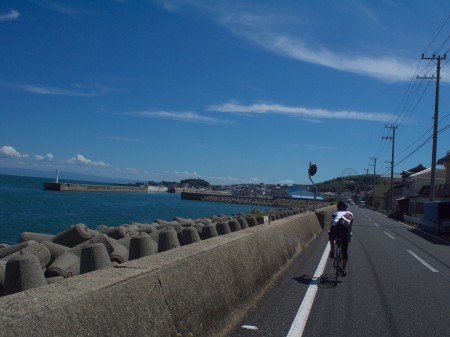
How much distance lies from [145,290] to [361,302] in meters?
5.15

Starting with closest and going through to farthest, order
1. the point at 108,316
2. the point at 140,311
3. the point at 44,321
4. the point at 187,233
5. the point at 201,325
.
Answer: the point at 44,321, the point at 108,316, the point at 140,311, the point at 201,325, the point at 187,233

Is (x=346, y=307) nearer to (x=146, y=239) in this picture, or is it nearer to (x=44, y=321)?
(x=146, y=239)

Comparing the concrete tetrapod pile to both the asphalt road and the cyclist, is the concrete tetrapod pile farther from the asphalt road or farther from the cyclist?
the cyclist

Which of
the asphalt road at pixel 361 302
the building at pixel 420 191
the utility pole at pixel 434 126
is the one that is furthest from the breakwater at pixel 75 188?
the asphalt road at pixel 361 302

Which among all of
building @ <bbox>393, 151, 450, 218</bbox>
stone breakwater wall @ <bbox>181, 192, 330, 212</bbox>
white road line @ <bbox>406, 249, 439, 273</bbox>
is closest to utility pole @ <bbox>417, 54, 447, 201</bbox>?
building @ <bbox>393, 151, 450, 218</bbox>

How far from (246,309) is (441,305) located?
3.59 metres

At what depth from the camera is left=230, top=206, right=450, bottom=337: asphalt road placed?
660cm

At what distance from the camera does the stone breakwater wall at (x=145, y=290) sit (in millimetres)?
3245

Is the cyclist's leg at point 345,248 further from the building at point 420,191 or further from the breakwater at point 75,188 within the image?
the breakwater at point 75,188

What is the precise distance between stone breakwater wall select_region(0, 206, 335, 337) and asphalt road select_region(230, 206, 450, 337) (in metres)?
0.35

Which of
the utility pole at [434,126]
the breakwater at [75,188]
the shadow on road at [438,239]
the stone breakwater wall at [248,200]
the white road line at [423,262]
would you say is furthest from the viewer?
the stone breakwater wall at [248,200]

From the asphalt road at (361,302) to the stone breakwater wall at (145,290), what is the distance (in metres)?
0.35

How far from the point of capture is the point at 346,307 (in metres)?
7.90

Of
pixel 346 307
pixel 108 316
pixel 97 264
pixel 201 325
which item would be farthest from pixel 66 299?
pixel 346 307
